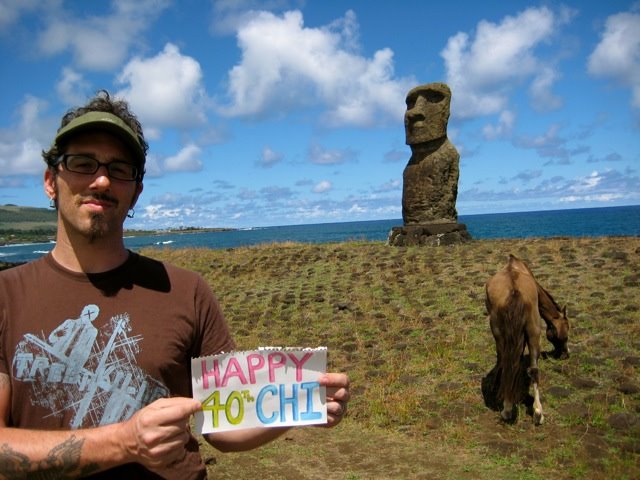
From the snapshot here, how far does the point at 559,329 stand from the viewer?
7.55 meters

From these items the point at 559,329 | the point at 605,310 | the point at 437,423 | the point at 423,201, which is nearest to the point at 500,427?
the point at 437,423

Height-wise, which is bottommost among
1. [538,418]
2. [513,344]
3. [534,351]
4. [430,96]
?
[538,418]

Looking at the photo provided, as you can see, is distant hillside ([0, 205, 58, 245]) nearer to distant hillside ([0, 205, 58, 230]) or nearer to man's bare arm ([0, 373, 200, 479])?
distant hillside ([0, 205, 58, 230])

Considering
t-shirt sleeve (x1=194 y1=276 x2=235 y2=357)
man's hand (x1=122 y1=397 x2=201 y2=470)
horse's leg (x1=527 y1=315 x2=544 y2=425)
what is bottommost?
horse's leg (x1=527 y1=315 x2=544 y2=425)

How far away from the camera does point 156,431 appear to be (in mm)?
1755

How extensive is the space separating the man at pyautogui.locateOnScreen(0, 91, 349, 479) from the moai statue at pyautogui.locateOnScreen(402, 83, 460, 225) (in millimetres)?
15357

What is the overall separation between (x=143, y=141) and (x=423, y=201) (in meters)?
15.3

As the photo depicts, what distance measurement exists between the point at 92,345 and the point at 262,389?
653 mm

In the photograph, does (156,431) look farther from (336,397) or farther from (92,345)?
(336,397)

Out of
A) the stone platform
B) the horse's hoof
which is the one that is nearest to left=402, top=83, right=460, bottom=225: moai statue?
the stone platform

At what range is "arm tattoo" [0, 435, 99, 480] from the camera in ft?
5.93

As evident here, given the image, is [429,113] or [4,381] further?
[429,113]

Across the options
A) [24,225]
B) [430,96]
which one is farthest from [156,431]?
[24,225]

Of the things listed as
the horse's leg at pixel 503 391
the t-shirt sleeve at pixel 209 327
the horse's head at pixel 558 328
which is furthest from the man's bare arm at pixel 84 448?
the horse's head at pixel 558 328
